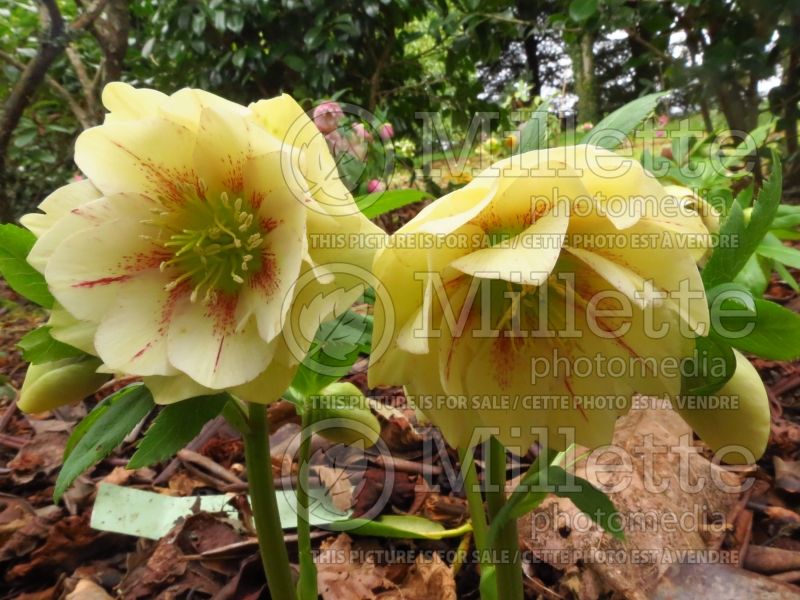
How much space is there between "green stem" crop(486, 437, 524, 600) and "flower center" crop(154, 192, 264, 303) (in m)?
0.24

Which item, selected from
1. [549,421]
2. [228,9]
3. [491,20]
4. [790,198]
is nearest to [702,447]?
[549,421]

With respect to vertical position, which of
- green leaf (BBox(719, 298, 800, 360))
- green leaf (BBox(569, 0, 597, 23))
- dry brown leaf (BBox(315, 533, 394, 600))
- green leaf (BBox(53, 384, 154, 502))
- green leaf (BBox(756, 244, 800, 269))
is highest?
green leaf (BBox(569, 0, 597, 23))

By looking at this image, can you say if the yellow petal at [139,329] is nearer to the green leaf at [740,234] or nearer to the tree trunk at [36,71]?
the green leaf at [740,234]

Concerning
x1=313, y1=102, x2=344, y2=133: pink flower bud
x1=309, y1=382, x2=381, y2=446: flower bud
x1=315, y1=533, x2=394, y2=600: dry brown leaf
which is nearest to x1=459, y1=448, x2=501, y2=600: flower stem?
x1=309, y1=382, x2=381, y2=446: flower bud

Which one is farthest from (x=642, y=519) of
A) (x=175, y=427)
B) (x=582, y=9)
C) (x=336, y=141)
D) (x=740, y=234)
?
(x=582, y=9)

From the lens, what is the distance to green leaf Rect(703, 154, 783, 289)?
432 mm

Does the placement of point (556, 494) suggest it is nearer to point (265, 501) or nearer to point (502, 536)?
point (502, 536)

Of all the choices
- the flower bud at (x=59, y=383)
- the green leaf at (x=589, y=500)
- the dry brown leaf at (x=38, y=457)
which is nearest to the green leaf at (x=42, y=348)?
the flower bud at (x=59, y=383)

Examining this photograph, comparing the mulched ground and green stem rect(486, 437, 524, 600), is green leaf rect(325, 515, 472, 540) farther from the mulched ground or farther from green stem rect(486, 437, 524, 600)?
green stem rect(486, 437, 524, 600)

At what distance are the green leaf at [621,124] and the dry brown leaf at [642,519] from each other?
49cm

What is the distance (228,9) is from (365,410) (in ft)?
6.83

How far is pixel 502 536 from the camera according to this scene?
1.65 ft

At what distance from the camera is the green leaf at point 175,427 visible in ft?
1.52

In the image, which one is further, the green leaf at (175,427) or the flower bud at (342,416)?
the flower bud at (342,416)
